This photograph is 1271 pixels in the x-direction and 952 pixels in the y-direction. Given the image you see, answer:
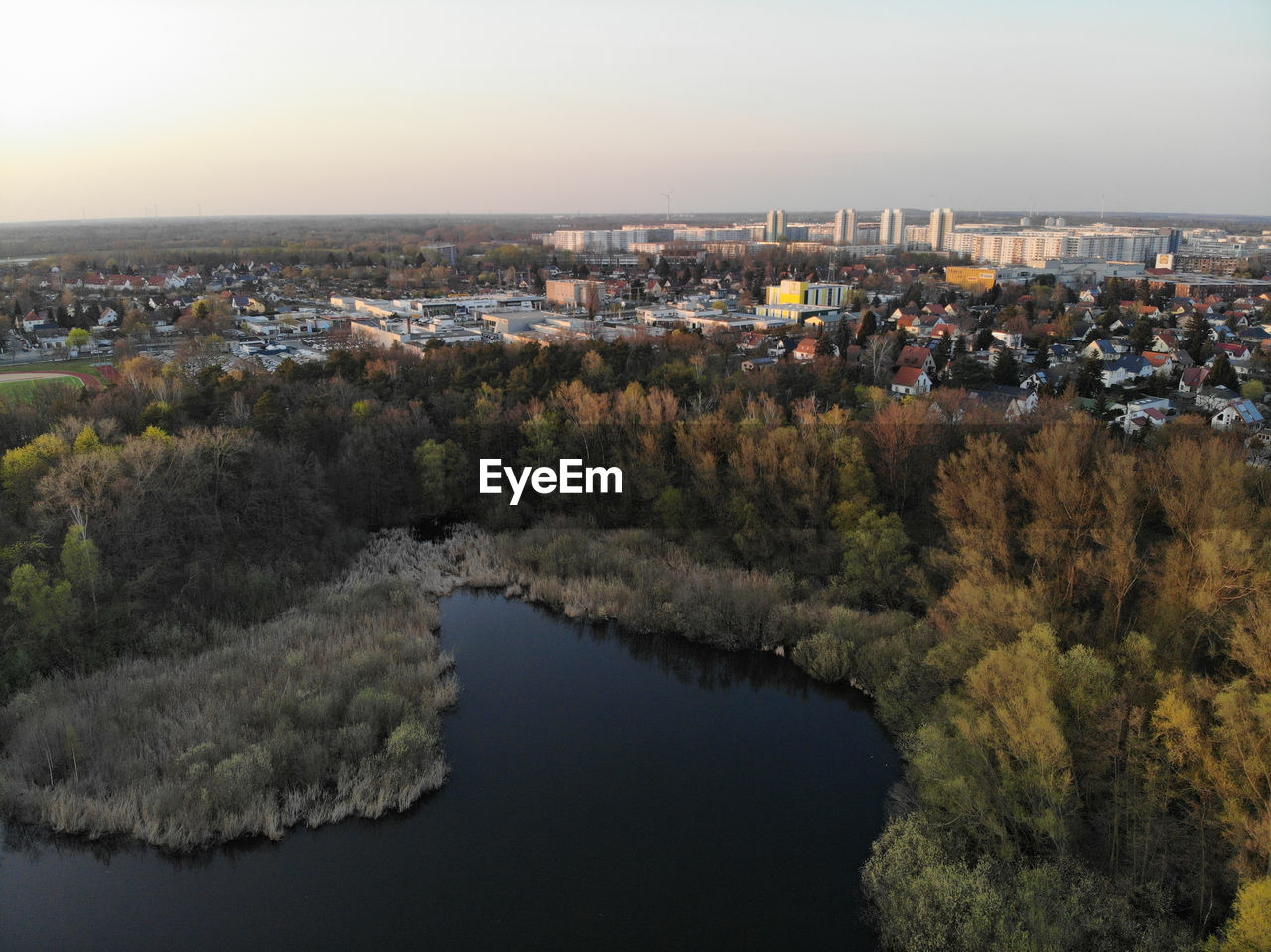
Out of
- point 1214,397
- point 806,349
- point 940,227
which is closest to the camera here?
point 1214,397

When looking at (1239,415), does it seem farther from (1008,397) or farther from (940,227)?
(940,227)

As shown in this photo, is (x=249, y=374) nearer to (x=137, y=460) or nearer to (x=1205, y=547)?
(x=137, y=460)

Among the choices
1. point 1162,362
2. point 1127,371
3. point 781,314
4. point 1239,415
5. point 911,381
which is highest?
point 781,314

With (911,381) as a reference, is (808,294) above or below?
above

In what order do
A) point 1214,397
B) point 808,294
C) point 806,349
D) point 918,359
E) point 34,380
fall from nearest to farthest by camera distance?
1. point 1214,397
2. point 34,380
3. point 918,359
4. point 806,349
5. point 808,294

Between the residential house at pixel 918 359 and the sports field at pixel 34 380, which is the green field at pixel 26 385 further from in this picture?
the residential house at pixel 918 359

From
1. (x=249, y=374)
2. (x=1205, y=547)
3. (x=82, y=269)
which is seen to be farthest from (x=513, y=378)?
(x=82, y=269)

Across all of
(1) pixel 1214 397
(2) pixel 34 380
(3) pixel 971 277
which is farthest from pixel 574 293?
(1) pixel 1214 397
